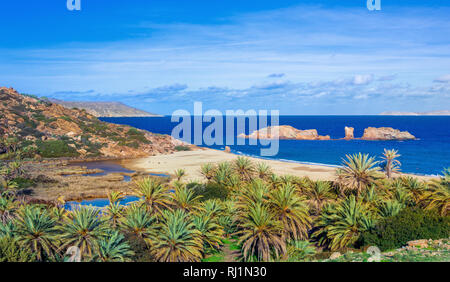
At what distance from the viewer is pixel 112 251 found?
50.0 feet

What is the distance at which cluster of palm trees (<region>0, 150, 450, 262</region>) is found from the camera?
1579 centimetres

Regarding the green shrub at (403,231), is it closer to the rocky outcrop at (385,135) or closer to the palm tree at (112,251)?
the palm tree at (112,251)

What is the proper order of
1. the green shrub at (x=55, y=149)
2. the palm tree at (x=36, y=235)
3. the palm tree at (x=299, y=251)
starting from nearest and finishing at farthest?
the palm tree at (x=36, y=235), the palm tree at (x=299, y=251), the green shrub at (x=55, y=149)

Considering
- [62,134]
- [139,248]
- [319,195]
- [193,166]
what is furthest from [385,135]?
[139,248]

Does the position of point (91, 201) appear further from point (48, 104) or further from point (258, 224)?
point (48, 104)

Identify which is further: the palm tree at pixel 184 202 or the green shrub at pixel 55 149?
the green shrub at pixel 55 149

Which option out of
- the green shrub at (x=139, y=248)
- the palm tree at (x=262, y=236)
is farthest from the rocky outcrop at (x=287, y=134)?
the green shrub at (x=139, y=248)

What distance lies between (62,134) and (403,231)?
268ft

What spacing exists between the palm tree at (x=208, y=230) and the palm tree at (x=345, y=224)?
19.7 feet

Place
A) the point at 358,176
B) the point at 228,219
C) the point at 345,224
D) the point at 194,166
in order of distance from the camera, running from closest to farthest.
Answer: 1. the point at 345,224
2. the point at 228,219
3. the point at 358,176
4. the point at 194,166

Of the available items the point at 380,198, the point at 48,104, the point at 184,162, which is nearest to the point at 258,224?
the point at 380,198

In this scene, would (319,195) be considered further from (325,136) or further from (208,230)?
(325,136)

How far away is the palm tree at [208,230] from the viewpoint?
1864 centimetres
